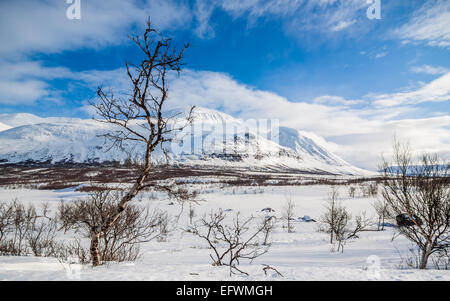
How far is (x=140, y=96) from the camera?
542 centimetres

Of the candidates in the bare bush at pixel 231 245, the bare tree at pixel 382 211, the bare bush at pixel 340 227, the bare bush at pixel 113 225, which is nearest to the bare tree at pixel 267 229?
the bare bush at pixel 231 245

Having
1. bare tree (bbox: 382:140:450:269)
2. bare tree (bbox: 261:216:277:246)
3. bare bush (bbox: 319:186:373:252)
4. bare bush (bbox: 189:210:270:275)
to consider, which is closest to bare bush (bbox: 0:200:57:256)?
bare bush (bbox: 189:210:270:275)

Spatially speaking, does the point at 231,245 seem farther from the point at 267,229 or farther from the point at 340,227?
the point at 340,227

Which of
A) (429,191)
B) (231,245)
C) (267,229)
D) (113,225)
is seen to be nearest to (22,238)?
(113,225)

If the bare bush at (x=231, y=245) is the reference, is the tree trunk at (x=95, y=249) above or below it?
above

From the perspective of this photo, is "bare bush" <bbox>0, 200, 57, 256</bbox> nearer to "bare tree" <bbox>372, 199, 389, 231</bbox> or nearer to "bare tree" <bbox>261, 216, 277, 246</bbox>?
"bare tree" <bbox>261, 216, 277, 246</bbox>

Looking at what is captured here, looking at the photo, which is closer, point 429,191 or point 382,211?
point 429,191

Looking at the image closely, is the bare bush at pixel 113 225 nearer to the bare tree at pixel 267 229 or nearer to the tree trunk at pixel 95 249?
the tree trunk at pixel 95 249

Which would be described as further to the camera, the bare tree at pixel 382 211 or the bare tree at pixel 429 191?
the bare tree at pixel 382 211
